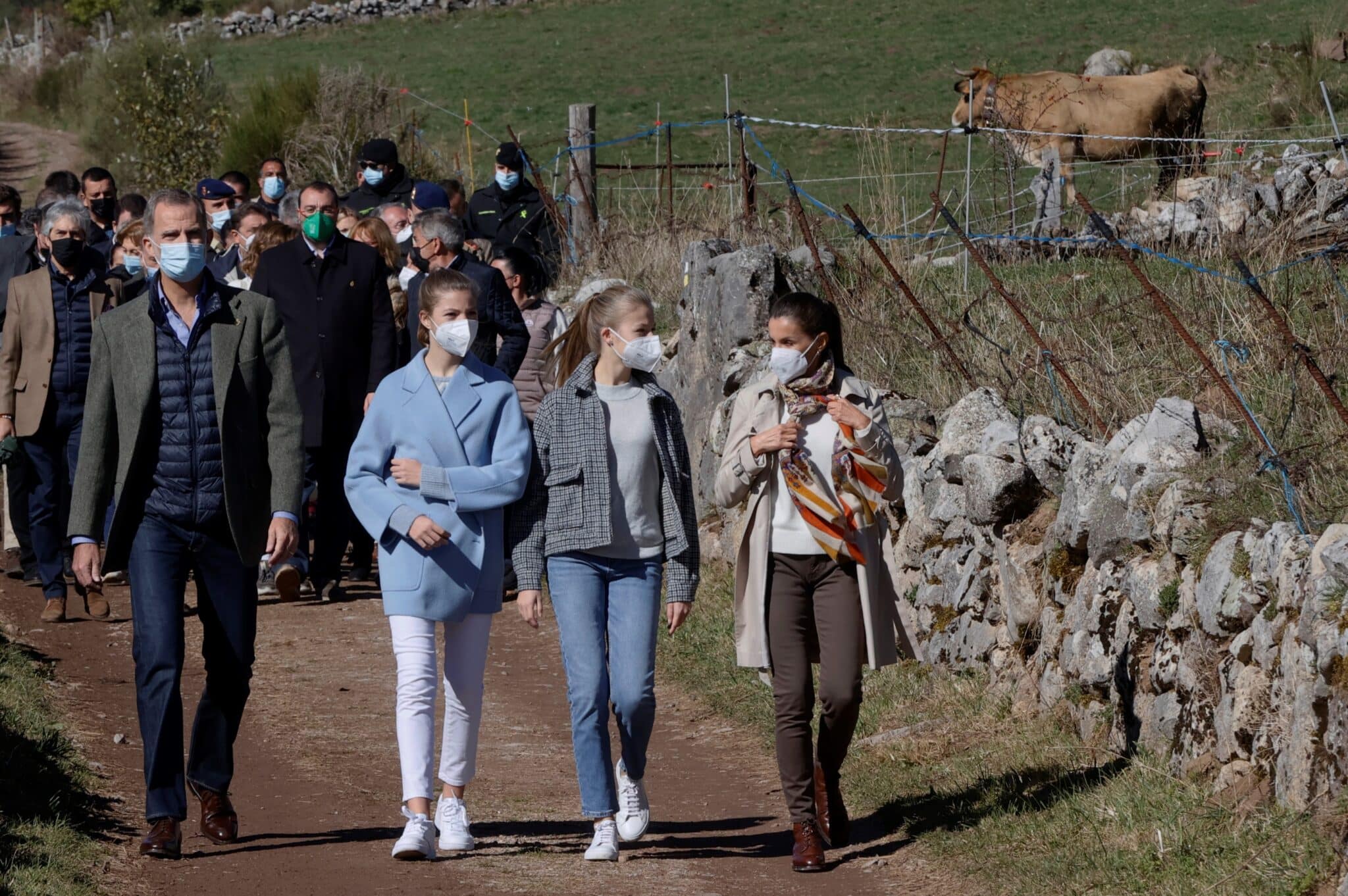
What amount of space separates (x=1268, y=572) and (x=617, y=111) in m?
32.1

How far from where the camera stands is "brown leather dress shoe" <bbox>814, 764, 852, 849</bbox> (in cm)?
587

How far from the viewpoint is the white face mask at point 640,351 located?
18.7 feet

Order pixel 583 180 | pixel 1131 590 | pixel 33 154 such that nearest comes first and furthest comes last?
1. pixel 1131 590
2. pixel 583 180
3. pixel 33 154

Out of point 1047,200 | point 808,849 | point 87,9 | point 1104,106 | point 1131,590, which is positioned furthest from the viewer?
point 87,9

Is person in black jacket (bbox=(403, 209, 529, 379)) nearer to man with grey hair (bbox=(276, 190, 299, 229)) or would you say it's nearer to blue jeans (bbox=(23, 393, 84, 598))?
blue jeans (bbox=(23, 393, 84, 598))

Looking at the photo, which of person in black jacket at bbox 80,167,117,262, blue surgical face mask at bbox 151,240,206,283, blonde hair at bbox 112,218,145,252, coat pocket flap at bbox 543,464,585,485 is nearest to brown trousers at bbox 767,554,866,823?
coat pocket flap at bbox 543,464,585,485

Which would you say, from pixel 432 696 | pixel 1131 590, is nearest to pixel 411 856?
pixel 432 696

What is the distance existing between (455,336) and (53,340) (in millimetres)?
4474

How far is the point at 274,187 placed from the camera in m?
13.7

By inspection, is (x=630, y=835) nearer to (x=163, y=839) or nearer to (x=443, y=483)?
(x=443, y=483)

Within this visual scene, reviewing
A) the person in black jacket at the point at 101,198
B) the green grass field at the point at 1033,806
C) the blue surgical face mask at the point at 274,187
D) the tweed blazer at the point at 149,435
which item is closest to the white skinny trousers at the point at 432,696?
the tweed blazer at the point at 149,435

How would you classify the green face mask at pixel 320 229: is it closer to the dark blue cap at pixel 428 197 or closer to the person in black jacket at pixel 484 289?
the person in black jacket at pixel 484 289

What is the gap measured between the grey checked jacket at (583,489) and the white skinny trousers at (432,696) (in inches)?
10.8

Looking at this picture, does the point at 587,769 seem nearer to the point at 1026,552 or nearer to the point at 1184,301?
the point at 1026,552
